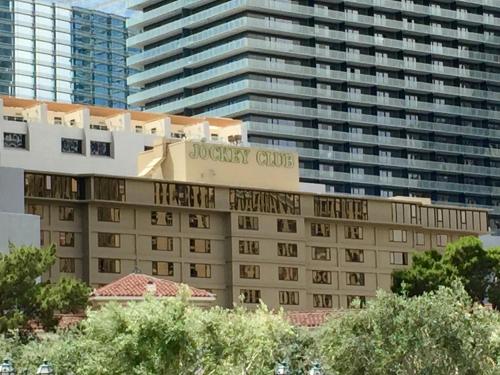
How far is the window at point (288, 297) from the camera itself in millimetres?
157625

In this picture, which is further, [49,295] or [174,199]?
[174,199]

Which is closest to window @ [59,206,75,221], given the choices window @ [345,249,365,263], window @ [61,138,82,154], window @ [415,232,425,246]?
window @ [345,249,365,263]

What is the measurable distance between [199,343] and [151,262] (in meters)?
73.2

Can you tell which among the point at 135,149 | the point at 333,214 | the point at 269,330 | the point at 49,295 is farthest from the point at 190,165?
the point at 269,330

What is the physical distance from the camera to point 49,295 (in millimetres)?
98062

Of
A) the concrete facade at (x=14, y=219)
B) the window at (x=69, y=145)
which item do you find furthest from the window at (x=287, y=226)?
the window at (x=69, y=145)

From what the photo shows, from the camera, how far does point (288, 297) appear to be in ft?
519

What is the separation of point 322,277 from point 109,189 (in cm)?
2662

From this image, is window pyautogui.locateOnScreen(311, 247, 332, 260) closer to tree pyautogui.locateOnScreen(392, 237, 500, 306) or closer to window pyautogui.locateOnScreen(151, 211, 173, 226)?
tree pyautogui.locateOnScreen(392, 237, 500, 306)

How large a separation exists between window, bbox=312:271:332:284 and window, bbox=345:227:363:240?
5161 mm

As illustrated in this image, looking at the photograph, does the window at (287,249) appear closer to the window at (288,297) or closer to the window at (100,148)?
the window at (288,297)

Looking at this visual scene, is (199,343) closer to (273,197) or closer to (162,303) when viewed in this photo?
(162,303)

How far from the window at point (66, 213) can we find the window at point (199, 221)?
1278cm

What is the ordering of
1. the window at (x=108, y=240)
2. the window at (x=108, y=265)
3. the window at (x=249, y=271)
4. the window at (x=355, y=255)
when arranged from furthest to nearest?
the window at (x=355, y=255) < the window at (x=249, y=271) < the window at (x=108, y=240) < the window at (x=108, y=265)
